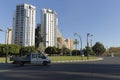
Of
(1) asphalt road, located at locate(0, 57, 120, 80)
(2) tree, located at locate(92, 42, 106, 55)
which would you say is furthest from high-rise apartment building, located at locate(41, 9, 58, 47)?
(1) asphalt road, located at locate(0, 57, 120, 80)

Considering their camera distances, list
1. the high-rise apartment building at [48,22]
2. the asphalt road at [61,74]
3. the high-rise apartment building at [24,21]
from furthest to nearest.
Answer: the high-rise apartment building at [48,22] → the high-rise apartment building at [24,21] → the asphalt road at [61,74]

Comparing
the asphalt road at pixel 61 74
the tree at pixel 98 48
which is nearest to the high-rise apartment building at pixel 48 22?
the tree at pixel 98 48

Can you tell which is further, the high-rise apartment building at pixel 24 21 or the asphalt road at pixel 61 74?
the high-rise apartment building at pixel 24 21

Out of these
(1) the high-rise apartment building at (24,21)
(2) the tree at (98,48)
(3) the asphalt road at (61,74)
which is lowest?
(3) the asphalt road at (61,74)

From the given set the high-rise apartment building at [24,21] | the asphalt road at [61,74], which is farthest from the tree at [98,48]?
the asphalt road at [61,74]

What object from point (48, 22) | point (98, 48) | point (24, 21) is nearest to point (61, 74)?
point (24, 21)

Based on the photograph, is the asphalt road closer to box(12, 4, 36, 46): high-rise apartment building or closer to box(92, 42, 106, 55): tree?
box(12, 4, 36, 46): high-rise apartment building

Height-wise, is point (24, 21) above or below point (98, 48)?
above

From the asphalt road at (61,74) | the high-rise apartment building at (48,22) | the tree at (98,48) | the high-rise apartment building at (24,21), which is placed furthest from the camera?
the tree at (98,48)

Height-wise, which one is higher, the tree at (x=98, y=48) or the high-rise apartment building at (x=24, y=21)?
the high-rise apartment building at (x=24, y=21)

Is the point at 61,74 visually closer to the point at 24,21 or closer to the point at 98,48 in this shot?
the point at 24,21

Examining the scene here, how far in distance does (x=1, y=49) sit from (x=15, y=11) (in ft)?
72.0

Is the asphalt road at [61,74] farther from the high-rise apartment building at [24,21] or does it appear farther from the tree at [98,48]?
the tree at [98,48]

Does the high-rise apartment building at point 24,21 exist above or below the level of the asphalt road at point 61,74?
above
